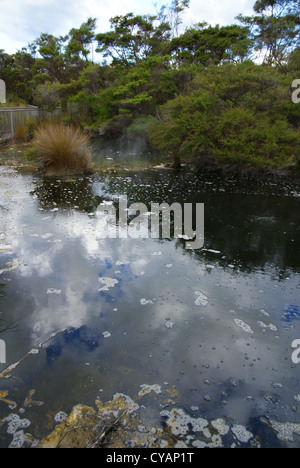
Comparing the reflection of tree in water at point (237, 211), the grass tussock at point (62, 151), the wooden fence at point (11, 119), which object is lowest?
the reflection of tree in water at point (237, 211)

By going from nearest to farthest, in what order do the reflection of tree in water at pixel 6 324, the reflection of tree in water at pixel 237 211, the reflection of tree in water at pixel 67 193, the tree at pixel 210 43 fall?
the reflection of tree in water at pixel 6 324, the reflection of tree in water at pixel 237 211, the reflection of tree in water at pixel 67 193, the tree at pixel 210 43

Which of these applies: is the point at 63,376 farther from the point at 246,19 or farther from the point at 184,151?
the point at 246,19

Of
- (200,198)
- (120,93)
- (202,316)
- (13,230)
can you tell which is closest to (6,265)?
(13,230)

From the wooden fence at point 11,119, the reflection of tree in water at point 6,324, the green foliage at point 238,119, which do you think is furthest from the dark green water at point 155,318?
the wooden fence at point 11,119

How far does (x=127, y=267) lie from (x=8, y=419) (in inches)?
84.4

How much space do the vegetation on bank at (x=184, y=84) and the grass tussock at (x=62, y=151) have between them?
244 mm

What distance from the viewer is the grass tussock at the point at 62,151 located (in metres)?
8.21

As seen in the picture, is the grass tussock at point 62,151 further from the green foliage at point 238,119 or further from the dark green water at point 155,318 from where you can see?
the dark green water at point 155,318

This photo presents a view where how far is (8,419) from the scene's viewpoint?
2084mm

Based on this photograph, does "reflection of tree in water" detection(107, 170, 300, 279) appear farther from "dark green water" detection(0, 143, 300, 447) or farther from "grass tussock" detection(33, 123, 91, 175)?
"grass tussock" detection(33, 123, 91, 175)

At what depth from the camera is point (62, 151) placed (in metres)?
8.38

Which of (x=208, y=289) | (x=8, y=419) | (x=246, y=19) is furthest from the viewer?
(x=246, y=19)

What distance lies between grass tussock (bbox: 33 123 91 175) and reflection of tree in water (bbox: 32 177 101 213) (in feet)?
1.61
